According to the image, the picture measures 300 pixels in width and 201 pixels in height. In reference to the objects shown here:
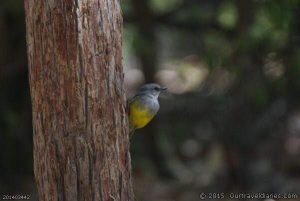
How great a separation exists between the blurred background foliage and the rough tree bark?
3731mm

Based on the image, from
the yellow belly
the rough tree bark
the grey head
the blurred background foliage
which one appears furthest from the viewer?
the blurred background foliage

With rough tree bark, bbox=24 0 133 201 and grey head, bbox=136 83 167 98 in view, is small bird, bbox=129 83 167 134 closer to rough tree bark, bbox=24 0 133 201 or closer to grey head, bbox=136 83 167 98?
grey head, bbox=136 83 167 98

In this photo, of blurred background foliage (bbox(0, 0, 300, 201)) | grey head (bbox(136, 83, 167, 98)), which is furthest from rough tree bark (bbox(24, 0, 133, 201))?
blurred background foliage (bbox(0, 0, 300, 201))

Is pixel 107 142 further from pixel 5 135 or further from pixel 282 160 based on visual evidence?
pixel 282 160

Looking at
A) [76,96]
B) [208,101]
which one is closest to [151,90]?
[76,96]

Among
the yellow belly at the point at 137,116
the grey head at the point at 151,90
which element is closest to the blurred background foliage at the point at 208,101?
the grey head at the point at 151,90

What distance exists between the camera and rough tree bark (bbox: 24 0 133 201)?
6.23 m

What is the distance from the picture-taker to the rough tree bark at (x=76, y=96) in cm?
623

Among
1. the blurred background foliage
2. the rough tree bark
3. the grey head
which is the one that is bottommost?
the rough tree bark

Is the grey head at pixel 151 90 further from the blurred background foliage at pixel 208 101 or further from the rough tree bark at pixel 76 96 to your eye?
the blurred background foliage at pixel 208 101

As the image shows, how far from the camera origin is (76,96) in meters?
6.24

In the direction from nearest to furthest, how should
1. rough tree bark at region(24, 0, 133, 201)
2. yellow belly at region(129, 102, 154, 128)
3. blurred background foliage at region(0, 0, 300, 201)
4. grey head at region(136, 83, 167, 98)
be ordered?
1. rough tree bark at region(24, 0, 133, 201)
2. yellow belly at region(129, 102, 154, 128)
3. grey head at region(136, 83, 167, 98)
4. blurred background foliage at region(0, 0, 300, 201)

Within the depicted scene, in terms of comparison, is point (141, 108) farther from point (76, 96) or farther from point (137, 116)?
point (76, 96)

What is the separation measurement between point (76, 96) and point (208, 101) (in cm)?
489
